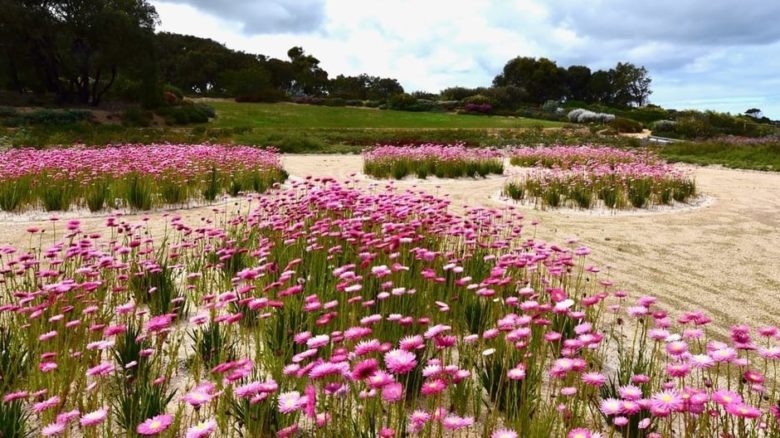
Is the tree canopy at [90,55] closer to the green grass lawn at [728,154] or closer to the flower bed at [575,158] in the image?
the flower bed at [575,158]

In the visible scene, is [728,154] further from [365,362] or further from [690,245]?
[365,362]

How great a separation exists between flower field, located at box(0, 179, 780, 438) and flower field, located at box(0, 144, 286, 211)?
5.14 m

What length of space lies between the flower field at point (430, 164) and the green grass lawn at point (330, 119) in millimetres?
24399

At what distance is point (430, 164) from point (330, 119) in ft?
105

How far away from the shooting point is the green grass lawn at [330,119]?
4108 centimetres

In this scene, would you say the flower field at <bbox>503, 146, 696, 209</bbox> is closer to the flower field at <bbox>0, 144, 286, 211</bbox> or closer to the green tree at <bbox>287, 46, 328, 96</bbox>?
the flower field at <bbox>0, 144, 286, 211</bbox>

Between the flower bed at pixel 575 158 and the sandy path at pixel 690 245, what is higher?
the flower bed at pixel 575 158

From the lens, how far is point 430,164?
1546cm

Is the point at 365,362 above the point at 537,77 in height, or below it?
below

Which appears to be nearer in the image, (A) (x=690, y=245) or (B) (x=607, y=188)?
(A) (x=690, y=245)

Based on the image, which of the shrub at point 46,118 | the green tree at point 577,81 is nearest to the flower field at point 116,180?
the shrub at point 46,118

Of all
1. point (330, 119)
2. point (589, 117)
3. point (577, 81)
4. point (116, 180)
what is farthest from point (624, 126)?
point (577, 81)

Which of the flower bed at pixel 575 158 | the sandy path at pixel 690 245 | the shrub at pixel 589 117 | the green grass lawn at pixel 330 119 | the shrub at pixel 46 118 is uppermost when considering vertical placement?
the shrub at pixel 589 117

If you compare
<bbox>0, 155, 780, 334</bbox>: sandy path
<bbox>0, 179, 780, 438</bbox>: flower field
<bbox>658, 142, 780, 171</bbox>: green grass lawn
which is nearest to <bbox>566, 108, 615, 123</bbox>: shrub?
<bbox>658, 142, 780, 171</bbox>: green grass lawn
